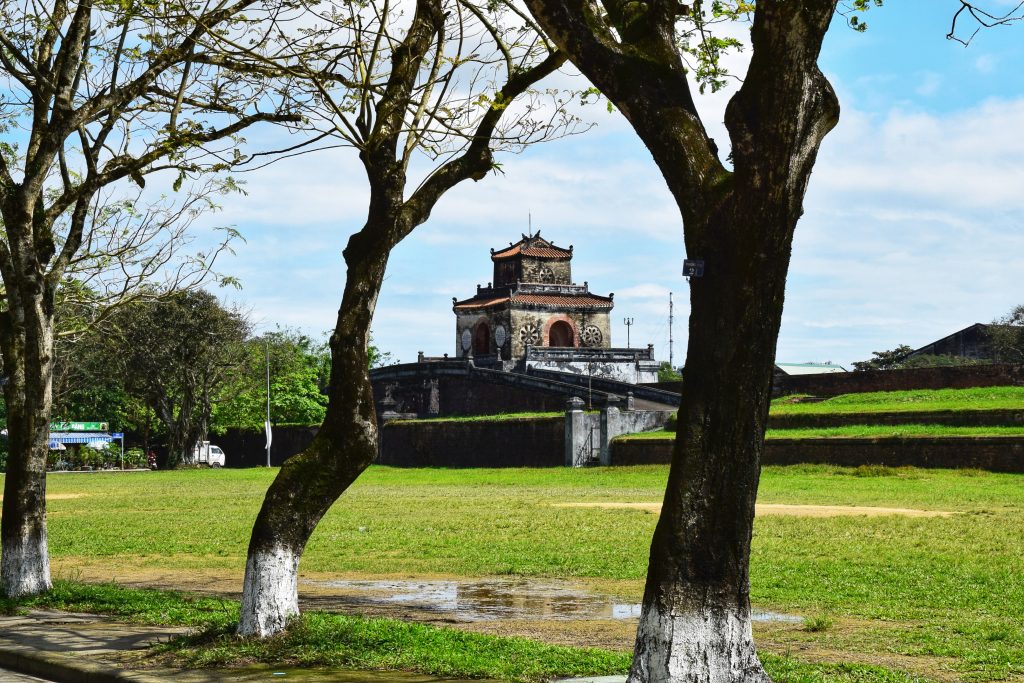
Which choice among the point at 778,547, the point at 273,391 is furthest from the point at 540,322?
the point at 778,547

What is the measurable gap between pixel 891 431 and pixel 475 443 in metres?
20.1

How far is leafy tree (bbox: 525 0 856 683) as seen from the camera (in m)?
6.58

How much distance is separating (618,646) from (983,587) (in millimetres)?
4543

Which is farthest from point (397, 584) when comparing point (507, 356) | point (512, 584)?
point (507, 356)

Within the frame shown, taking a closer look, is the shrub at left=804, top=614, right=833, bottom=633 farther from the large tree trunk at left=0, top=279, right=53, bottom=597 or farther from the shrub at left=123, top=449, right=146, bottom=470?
the shrub at left=123, top=449, right=146, bottom=470

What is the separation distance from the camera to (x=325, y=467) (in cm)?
927

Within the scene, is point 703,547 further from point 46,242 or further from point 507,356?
point 507,356

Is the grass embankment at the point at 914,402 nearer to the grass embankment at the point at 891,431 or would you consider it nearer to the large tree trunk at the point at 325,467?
the grass embankment at the point at 891,431

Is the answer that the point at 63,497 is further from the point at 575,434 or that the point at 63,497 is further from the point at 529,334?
the point at 529,334

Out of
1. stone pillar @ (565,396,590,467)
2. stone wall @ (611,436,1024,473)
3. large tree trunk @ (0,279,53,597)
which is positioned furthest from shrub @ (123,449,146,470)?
large tree trunk @ (0,279,53,597)

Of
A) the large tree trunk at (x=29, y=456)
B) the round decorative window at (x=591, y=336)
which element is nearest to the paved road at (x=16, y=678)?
the large tree trunk at (x=29, y=456)

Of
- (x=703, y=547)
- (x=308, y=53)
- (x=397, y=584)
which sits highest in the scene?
(x=308, y=53)

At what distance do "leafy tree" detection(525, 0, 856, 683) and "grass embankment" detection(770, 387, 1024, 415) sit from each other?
32.1 meters

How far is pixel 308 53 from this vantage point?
10211mm
